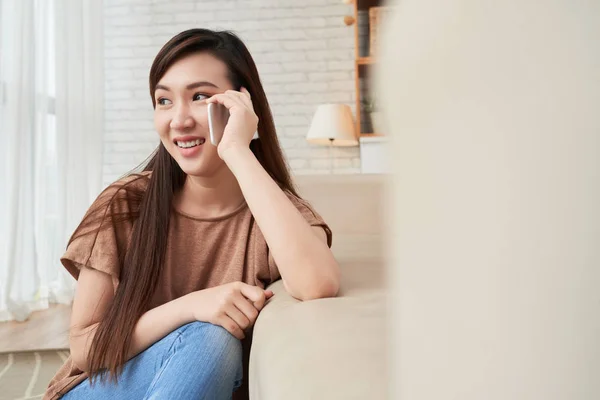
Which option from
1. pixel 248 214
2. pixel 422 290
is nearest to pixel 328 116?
pixel 248 214

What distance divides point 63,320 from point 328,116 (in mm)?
2011

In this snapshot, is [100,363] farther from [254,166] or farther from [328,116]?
[328,116]

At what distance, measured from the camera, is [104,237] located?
3.29 feet

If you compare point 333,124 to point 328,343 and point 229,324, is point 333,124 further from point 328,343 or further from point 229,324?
point 328,343

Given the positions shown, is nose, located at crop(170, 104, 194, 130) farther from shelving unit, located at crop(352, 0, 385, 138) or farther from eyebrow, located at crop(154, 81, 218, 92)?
shelving unit, located at crop(352, 0, 385, 138)

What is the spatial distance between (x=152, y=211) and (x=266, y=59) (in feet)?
11.0

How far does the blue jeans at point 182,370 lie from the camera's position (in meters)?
0.77

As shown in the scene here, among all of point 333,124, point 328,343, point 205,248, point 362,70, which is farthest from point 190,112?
point 362,70

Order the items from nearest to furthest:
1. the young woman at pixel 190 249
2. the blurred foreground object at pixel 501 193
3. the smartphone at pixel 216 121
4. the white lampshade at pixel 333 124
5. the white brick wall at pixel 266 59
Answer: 1. the blurred foreground object at pixel 501 193
2. the young woman at pixel 190 249
3. the smartphone at pixel 216 121
4. the white lampshade at pixel 333 124
5. the white brick wall at pixel 266 59

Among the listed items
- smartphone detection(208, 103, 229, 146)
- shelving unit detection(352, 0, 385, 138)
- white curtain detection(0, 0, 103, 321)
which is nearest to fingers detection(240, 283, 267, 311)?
smartphone detection(208, 103, 229, 146)

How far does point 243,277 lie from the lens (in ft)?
3.69

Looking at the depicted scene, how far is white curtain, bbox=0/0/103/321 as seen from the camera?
278 centimetres

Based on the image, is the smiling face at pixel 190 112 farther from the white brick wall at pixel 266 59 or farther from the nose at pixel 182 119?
the white brick wall at pixel 266 59

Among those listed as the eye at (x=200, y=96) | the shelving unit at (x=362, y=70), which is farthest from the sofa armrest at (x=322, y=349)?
the shelving unit at (x=362, y=70)
